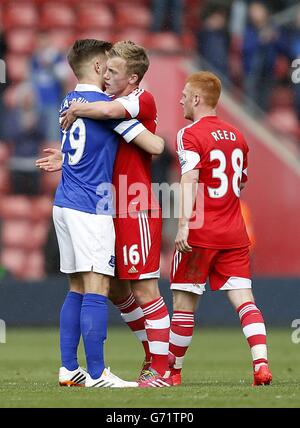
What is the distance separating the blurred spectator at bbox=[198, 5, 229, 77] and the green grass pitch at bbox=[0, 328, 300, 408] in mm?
3795

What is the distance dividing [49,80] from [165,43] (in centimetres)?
168

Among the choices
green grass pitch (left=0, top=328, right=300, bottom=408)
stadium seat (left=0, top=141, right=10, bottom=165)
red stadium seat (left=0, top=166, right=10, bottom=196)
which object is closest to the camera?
green grass pitch (left=0, top=328, right=300, bottom=408)

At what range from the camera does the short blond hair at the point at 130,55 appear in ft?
23.6

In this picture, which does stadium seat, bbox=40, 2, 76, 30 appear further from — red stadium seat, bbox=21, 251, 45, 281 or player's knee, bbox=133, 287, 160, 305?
player's knee, bbox=133, 287, 160, 305

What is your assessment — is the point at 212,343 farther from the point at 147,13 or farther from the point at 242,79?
the point at 147,13

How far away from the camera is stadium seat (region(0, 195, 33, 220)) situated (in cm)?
1534

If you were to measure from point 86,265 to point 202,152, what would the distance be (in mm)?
1051

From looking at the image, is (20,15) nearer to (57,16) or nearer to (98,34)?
(57,16)

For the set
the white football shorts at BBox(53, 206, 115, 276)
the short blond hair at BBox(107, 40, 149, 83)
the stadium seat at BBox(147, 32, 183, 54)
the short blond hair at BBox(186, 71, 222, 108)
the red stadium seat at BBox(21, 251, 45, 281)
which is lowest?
the red stadium seat at BBox(21, 251, 45, 281)

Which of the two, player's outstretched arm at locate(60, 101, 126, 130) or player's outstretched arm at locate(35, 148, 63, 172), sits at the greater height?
player's outstretched arm at locate(60, 101, 126, 130)

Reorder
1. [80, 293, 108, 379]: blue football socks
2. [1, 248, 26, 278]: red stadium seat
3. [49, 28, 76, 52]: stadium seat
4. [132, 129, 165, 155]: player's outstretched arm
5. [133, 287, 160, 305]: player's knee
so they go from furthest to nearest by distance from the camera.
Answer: [49, 28, 76, 52]: stadium seat, [1, 248, 26, 278]: red stadium seat, [133, 287, 160, 305]: player's knee, [132, 129, 165, 155]: player's outstretched arm, [80, 293, 108, 379]: blue football socks

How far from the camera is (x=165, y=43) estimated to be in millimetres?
15953

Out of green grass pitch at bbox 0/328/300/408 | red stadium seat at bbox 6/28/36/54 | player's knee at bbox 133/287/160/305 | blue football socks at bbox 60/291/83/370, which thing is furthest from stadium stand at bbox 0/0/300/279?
player's knee at bbox 133/287/160/305

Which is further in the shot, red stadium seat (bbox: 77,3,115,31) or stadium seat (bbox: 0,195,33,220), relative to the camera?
red stadium seat (bbox: 77,3,115,31)
